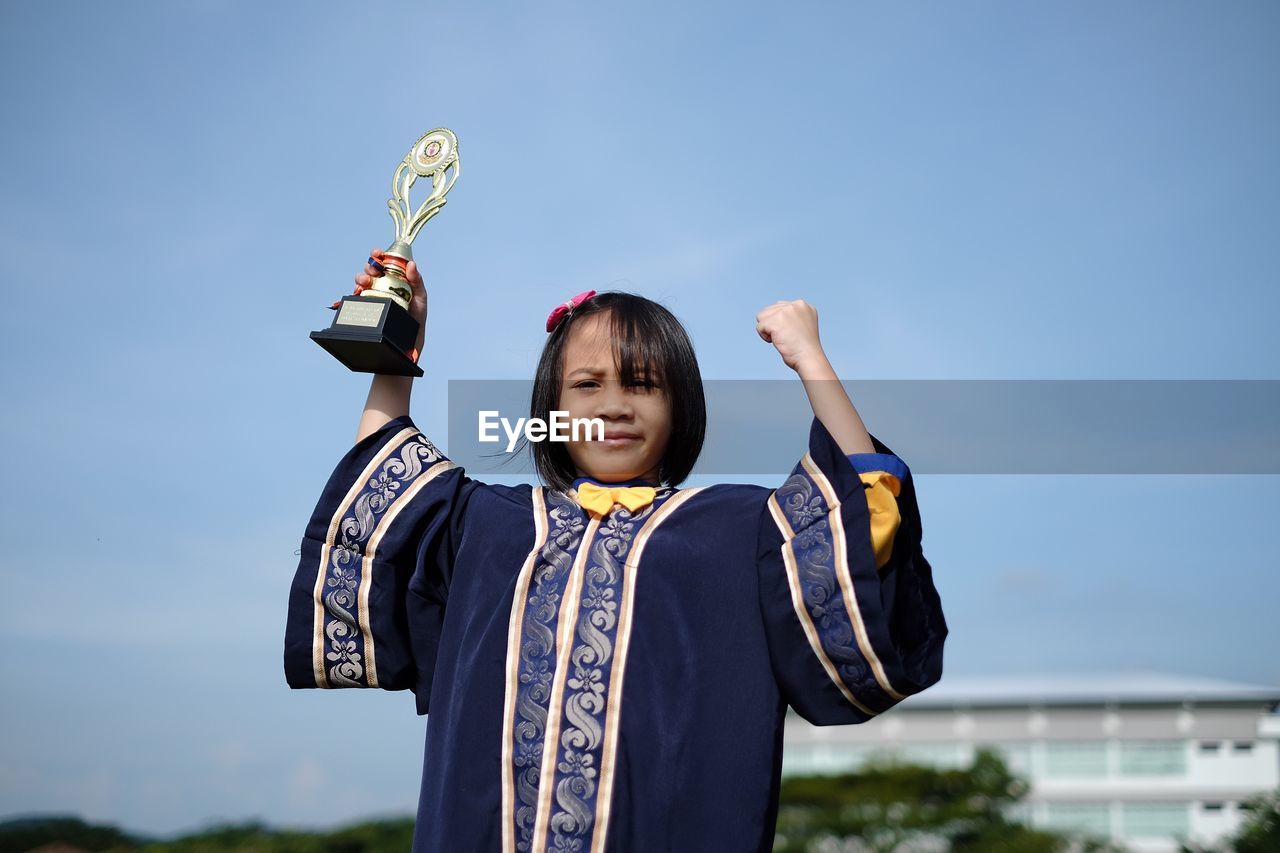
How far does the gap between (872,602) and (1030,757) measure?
21.4ft

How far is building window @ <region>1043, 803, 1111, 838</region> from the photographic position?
6.36 meters

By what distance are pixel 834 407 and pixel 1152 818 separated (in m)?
6.49

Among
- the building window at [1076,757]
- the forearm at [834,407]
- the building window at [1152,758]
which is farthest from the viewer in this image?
the building window at [1076,757]

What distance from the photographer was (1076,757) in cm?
752

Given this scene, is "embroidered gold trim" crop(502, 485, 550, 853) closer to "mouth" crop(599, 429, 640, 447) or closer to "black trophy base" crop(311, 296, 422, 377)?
"mouth" crop(599, 429, 640, 447)

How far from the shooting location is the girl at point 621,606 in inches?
72.8

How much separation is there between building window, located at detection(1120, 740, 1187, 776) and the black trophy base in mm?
6727

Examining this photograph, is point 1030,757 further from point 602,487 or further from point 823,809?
point 602,487

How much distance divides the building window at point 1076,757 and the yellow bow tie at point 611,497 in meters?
6.44

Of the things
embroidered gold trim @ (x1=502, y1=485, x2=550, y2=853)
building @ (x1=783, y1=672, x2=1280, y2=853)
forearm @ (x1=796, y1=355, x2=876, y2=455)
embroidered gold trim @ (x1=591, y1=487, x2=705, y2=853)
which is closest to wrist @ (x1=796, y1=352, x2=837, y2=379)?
forearm @ (x1=796, y1=355, x2=876, y2=455)

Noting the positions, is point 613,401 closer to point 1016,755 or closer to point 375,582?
point 375,582

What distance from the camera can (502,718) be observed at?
1.92 meters

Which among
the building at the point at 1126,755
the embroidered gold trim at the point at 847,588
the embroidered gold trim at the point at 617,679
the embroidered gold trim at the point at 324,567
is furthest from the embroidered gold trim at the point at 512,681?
the building at the point at 1126,755

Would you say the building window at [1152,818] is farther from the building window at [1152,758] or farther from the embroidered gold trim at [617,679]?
the embroidered gold trim at [617,679]
